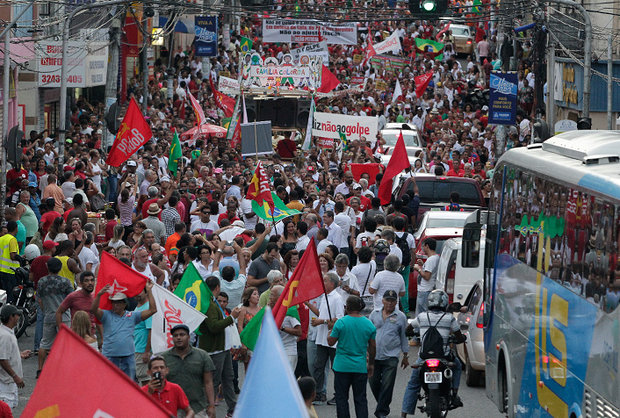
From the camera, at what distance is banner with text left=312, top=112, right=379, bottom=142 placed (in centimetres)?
2997

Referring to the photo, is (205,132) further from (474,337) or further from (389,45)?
(474,337)

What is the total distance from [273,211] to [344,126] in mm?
11309

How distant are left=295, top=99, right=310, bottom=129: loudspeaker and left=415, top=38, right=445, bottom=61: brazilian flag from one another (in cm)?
1879

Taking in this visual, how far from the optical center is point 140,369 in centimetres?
1275

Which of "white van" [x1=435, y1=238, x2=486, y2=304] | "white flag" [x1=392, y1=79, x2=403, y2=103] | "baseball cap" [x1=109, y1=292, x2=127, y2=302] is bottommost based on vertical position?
"white van" [x1=435, y1=238, x2=486, y2=304]

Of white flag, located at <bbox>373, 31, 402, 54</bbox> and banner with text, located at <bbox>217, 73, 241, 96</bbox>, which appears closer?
banner with text, located at <bbox>217, 73, 241, 96</bbox>

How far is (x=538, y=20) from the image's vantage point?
27.8 m

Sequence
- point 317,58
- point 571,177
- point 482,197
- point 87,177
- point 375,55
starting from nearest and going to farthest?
point 571,177
point 482,197
point 87,177
point 317,58
point 375,55

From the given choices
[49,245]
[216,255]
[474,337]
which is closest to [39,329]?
[49,245]

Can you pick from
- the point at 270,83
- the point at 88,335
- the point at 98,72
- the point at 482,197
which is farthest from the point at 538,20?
the point at 88,335

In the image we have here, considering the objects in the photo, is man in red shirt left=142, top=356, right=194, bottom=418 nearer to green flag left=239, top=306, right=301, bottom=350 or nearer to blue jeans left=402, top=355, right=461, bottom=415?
green flag left=239, top=306, right=301, bottom=350

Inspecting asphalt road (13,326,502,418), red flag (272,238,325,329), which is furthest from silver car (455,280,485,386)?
red flag (272,238,325,329)

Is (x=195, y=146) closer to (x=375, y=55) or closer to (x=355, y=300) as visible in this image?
(x=375, y=55)

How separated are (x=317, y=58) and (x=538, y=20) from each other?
829 cm
